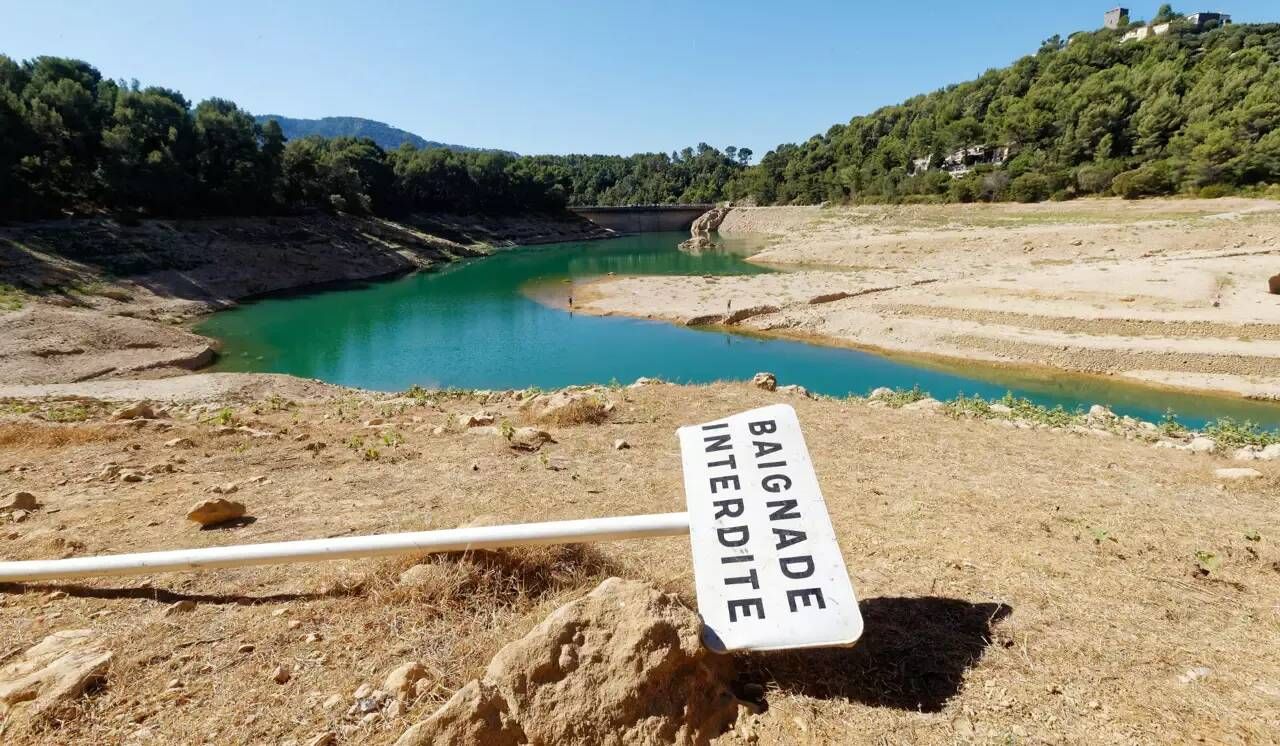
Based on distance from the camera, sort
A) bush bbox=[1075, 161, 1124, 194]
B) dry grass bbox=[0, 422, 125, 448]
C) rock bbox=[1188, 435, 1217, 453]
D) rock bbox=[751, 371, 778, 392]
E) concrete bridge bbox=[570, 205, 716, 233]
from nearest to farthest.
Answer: dry grass bbox=[0, 422, 125, 448], rock bbox=[1188, 435, 1217, 453], rock bbox=[751, 371, 778, 392], bush bbox=[1075, 161, 1124, 194], concrete bridge bbox=[570, 205, 716, 233]

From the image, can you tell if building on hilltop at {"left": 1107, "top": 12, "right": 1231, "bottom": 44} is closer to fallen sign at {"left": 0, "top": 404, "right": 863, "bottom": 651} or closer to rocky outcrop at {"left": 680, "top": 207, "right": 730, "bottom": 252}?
rocky outcrop at {"left": 680, "top": 207, "right": 730, "bottom": 252}

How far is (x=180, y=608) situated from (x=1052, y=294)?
105ft

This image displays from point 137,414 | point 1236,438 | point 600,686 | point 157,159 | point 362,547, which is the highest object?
point 157,159

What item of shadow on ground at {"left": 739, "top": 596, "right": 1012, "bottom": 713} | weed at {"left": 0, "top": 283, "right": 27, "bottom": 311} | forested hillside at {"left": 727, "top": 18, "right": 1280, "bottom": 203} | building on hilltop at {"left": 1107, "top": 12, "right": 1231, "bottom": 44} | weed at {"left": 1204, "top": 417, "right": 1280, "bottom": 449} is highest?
building on hilltop at {"left": 1107, "top": 12, "right": 1231, "bottom": 44}

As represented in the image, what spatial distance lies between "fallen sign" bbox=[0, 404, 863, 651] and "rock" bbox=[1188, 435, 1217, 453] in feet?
34.3

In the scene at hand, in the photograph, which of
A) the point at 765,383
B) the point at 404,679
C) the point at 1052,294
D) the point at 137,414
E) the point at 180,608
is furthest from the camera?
the point at 1052,294

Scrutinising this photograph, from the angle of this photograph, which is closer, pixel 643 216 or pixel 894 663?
pixel 894 663

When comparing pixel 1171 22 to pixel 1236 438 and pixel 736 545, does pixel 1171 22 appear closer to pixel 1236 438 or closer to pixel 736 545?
pixel 1236 438

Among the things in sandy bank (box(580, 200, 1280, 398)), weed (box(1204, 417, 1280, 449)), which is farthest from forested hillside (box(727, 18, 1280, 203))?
weed (box(1204, 417, 1280, 449))

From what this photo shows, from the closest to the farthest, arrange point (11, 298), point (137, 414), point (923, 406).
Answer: point (137, 414), point (923, 406), point (11, 298)

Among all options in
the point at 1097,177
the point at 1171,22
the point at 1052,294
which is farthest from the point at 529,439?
the point at 1171,22

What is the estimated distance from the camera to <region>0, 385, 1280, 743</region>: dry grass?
3.12 meters

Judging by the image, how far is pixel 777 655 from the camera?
11.7 ft

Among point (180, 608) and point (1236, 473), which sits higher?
point (180, 608)
